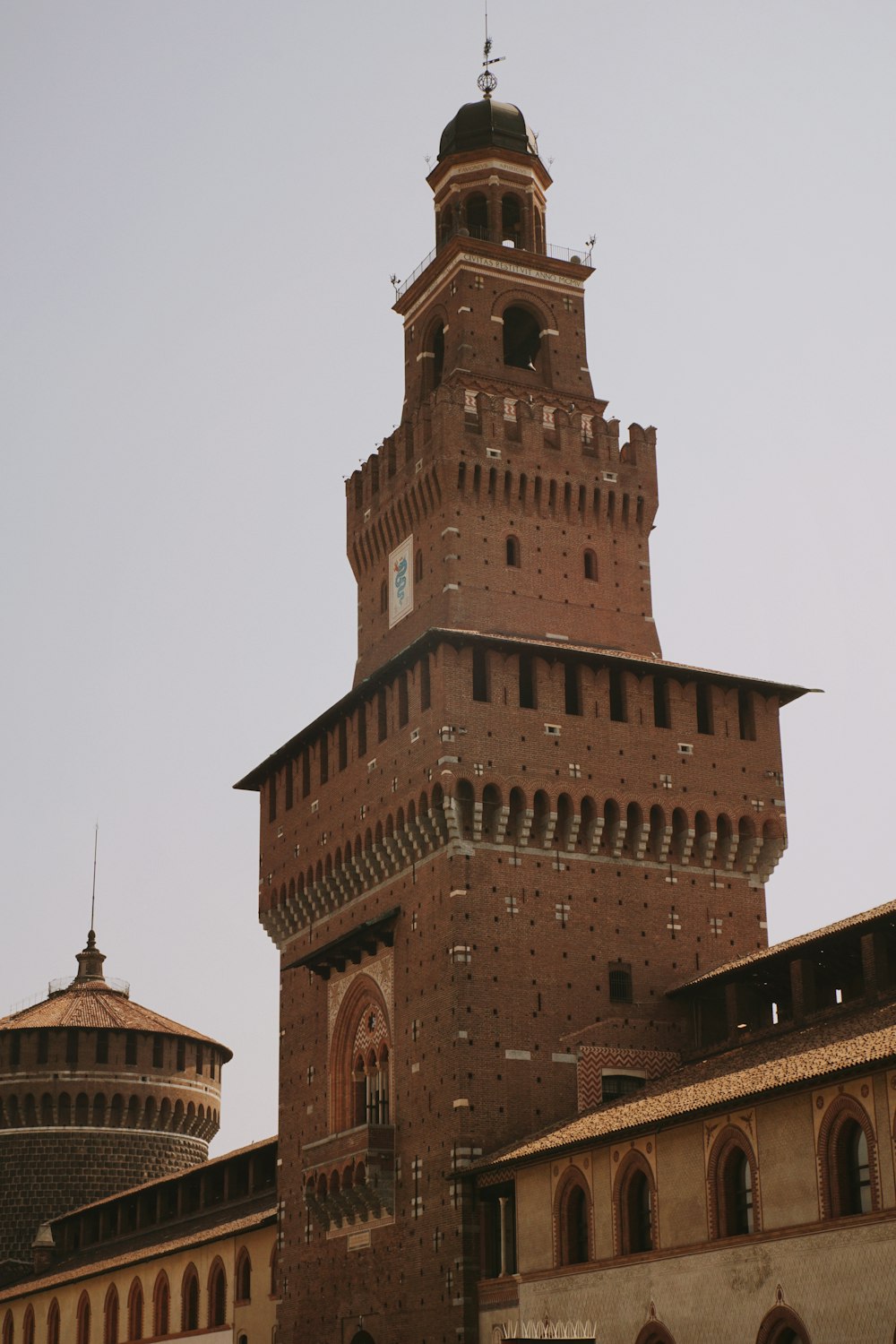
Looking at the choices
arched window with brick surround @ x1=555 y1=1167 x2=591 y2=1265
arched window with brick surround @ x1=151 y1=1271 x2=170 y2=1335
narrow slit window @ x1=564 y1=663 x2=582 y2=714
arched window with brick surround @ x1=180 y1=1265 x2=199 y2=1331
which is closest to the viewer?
arched window with brick surround @ x1=555 y1=1167 x2=591 y2=1265

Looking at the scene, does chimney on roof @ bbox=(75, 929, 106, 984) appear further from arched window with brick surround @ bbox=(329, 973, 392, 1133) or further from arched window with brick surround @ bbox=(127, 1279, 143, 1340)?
arched window with brick surround @ bbox=(329, 973, 392, 1133)

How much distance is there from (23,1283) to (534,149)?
39.7 meters

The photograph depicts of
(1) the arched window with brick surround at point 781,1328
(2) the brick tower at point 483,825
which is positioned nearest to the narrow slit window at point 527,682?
(2) the brick tower at point 483,825

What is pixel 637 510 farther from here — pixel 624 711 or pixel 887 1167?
pixel 887 1167

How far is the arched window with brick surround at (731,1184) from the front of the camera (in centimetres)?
2823

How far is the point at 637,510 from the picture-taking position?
146 feet

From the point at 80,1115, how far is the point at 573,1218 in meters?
37.0

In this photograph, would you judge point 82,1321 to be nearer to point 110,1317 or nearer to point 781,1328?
point 110,1317

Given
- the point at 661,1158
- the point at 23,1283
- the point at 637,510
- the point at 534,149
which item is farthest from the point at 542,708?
the point at 23,1283

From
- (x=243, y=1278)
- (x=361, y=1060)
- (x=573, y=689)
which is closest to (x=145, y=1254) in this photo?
(x=243, y=1278)

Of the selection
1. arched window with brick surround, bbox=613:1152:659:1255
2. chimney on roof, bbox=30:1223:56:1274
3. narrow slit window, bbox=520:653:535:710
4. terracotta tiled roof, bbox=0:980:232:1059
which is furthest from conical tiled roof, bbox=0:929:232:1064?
arched window with brick surround, bbox=613:1152:659:1255

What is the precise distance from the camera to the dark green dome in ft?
160

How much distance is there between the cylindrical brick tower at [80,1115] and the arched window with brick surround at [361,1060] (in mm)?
27010

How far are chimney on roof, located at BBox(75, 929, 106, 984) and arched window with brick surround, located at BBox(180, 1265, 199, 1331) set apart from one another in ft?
74.0
